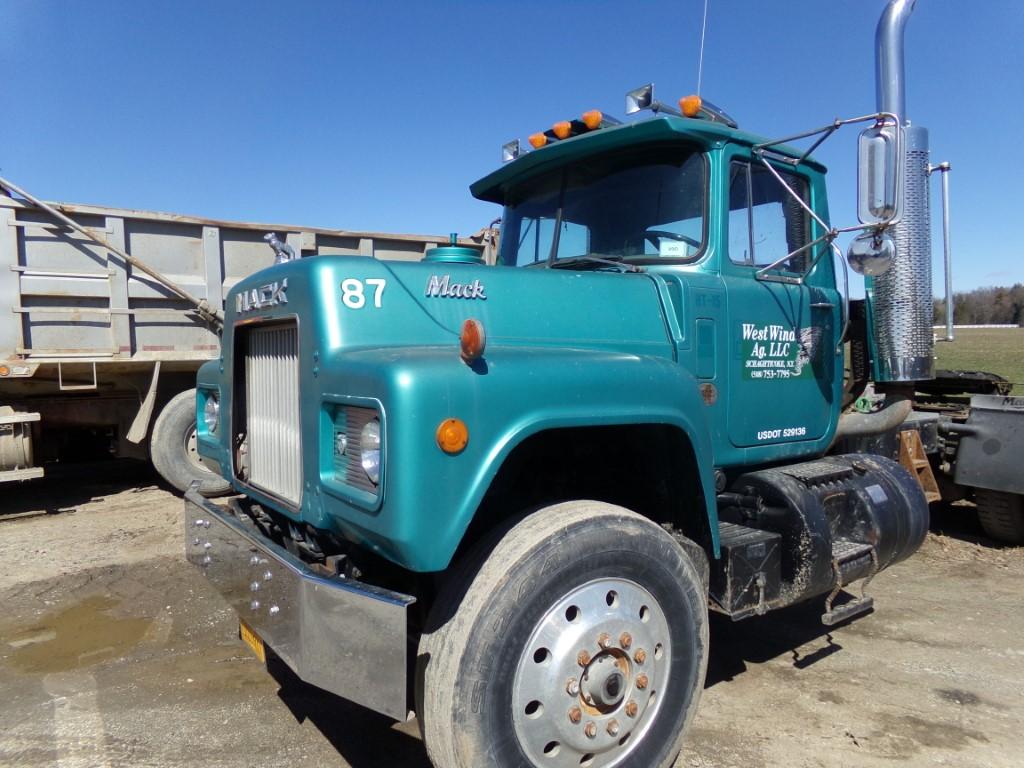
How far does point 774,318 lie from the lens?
A: 3639 mm

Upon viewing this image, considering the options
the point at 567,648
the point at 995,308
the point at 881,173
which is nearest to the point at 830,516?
the point at 881,173

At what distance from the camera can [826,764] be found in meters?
2.94

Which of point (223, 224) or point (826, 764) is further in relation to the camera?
point (223, 224)

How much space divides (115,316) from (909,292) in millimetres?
6608

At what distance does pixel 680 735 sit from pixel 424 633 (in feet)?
3.58

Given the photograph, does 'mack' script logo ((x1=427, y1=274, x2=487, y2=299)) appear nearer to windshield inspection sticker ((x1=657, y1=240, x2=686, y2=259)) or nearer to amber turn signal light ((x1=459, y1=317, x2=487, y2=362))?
amber turn signal light ((x1=459, y1=317, x2=487, y2=362))

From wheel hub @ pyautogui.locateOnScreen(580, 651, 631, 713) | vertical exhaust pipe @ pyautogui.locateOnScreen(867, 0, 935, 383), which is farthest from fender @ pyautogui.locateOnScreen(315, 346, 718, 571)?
vertical exhaust pipe @ pyautogui.locateOnScreen(867, 0, 935, 383)

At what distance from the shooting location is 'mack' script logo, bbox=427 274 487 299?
275 cm

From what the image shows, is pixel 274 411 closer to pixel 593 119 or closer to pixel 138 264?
pixel 593 119

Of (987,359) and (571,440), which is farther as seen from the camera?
(987,359)

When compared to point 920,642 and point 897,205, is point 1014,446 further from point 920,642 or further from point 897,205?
point 897,205

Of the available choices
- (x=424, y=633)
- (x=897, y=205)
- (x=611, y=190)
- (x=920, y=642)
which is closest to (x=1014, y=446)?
(x=920, y=642)

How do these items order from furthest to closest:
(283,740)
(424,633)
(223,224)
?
(223,224), (283,740), (424,633)

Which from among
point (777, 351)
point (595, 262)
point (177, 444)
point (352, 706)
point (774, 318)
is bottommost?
point (352, 706)
